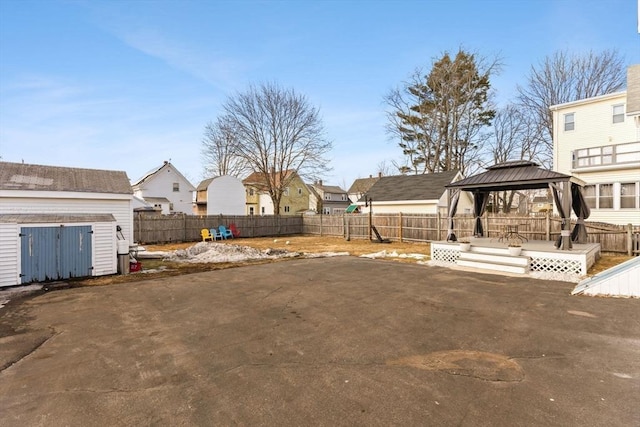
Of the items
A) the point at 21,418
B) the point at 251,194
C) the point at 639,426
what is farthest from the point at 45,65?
the point at 251,194

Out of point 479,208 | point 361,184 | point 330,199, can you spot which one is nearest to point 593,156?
point 479,208

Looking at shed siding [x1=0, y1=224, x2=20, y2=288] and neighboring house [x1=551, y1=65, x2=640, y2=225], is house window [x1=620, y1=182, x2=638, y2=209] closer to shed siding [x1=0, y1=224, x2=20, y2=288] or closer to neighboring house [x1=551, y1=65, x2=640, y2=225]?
neighboring house [x1=551, y1=65, x2=640, y2=225]

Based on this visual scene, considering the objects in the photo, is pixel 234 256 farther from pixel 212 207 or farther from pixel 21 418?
pixel 212 207

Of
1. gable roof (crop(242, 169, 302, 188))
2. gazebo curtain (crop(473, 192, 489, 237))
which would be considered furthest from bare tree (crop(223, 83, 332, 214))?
gazebo curtain (crop(473, 192, 489, 237))

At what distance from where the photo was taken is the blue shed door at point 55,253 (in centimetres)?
832

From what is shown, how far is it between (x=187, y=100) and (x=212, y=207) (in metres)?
16.9

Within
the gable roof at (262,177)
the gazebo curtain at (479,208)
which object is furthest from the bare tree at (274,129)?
the gazebo curtain at (479,208)

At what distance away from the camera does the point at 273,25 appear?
1305cm

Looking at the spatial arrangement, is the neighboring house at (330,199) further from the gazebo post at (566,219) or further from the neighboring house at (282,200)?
the gazebo post at (566,219)

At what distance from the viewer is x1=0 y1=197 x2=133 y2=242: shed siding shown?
31.1 ft

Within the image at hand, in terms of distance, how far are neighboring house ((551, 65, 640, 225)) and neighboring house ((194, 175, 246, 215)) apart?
91.7ft

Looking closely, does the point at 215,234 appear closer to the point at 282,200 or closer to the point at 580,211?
the point at 580,211

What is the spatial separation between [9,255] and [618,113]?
26623 mm

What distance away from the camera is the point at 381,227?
20234 millimetres
